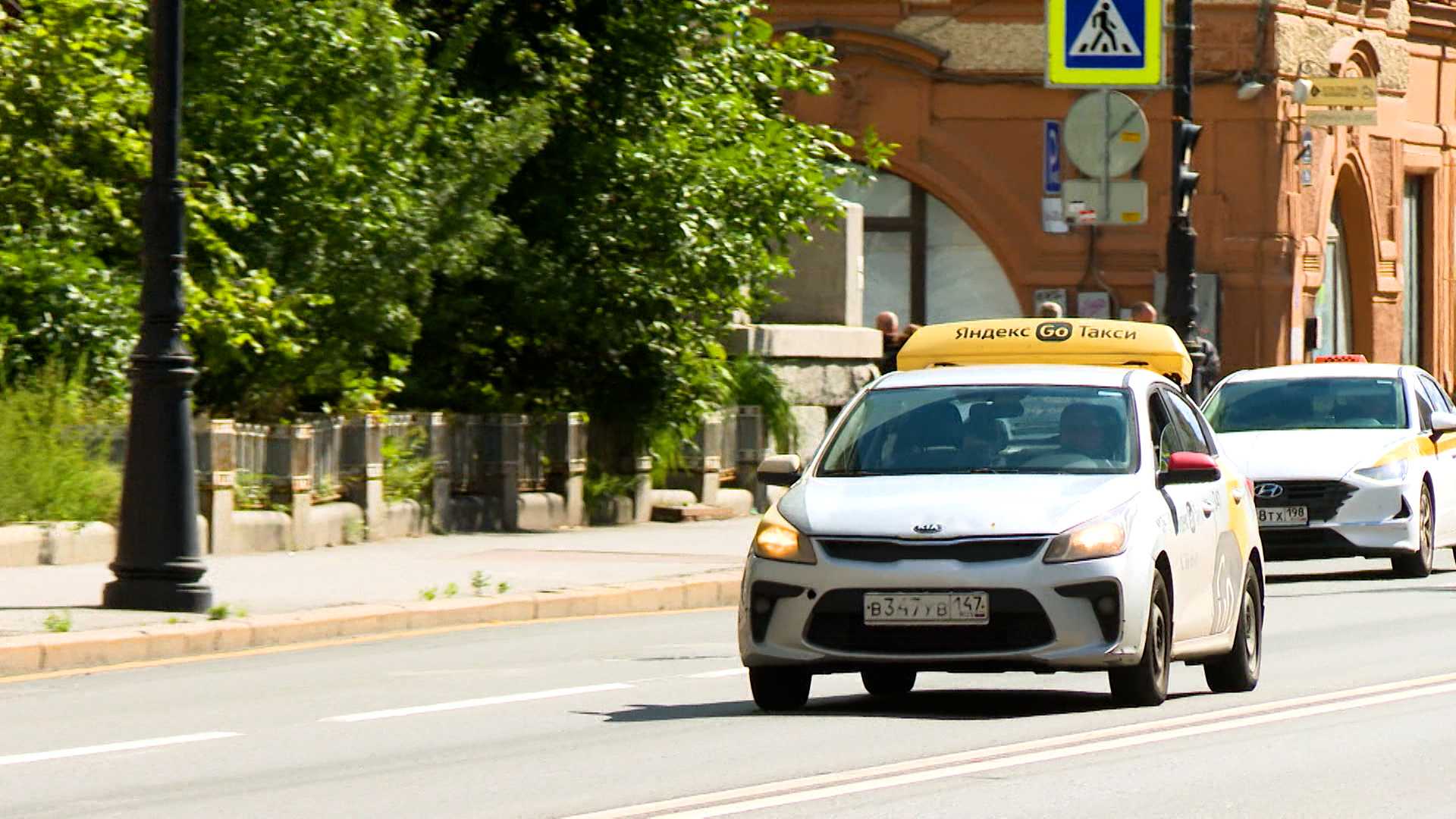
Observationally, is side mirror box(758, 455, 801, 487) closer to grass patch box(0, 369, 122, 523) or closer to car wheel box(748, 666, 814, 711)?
car wheel box(748, 666, 814, 711)

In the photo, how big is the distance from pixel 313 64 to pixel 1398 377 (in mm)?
8403

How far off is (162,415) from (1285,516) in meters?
8.44

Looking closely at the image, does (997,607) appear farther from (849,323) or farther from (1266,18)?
(1266,18)

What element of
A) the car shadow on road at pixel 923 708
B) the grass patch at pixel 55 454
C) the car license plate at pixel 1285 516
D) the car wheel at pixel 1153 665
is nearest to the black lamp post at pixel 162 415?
the grass patch at pixel 55 454

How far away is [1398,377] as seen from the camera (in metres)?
21.7

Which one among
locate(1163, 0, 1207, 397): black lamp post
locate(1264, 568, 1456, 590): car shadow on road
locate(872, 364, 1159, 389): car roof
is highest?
locate(1163, 0, 1207, 397): black lamp post

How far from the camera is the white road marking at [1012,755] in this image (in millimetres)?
8750

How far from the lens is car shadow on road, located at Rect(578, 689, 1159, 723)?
1153cm

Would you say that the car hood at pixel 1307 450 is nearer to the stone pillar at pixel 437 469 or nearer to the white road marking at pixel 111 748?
the stone pillar at pixel 437 469

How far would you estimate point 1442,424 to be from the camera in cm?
2080

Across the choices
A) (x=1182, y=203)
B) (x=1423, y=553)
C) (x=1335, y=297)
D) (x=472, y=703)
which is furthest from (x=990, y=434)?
(x=1335, y=297)

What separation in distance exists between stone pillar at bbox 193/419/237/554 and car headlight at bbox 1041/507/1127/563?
9137mm

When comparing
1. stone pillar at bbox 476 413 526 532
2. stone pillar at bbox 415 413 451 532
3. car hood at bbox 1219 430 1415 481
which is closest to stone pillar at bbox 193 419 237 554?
stone pillar at bbox 415 413 451 532

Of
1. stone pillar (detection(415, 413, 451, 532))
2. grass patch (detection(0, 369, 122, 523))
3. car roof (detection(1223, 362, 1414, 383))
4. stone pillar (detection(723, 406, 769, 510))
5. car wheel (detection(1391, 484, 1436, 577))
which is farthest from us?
stone pillar (detection(723, 406, 769, 510))
